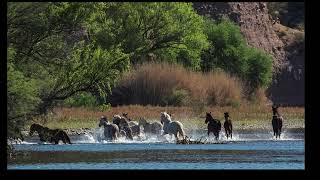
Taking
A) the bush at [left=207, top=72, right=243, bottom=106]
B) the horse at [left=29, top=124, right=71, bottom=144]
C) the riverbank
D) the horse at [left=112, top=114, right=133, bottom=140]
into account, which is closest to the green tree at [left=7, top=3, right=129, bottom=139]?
the horse at [left=29, top=124, right=71, bottom=144]

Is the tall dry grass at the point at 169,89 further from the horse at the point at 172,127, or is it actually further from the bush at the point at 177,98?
the horse at the point at 172,127

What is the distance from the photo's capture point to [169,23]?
2756 inches

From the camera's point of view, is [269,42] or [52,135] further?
[269,42]

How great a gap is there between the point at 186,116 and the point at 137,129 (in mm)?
16692

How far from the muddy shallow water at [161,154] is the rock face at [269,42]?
147ft

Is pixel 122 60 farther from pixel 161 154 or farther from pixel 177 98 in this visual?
pixel 177 98

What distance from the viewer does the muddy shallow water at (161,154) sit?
33.2 metres

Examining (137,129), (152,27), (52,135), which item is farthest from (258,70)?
(52,135)

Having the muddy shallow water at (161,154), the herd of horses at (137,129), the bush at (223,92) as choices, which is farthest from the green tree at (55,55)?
the bush at (223,92)

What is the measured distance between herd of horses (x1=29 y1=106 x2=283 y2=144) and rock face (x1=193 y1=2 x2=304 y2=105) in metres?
44.6

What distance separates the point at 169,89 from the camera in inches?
2813

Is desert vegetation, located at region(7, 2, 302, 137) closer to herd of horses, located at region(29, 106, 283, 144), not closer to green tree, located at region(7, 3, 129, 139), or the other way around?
green tree, located at region(7, 3, 129, 139)
